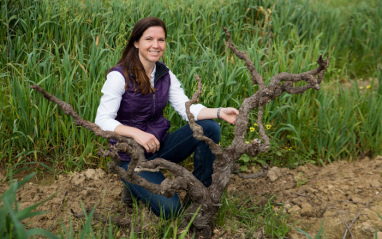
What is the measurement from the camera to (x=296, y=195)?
2.79 metres

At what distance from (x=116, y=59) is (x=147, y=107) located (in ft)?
2.98

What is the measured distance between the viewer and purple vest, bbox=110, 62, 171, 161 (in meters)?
2.31

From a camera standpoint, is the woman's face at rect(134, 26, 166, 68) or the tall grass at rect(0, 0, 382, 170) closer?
the woman's face at rect(134, 26, 166, 68)

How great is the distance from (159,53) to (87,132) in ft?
3.10

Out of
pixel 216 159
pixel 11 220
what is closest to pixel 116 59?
pixel 216 159

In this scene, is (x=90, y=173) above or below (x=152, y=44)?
below

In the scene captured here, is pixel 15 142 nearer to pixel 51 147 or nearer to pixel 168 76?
pixel 51 147

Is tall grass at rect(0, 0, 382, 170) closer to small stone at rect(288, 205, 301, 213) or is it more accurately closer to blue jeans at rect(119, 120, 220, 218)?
blue jeans at rect(119, 120, 220, 218)

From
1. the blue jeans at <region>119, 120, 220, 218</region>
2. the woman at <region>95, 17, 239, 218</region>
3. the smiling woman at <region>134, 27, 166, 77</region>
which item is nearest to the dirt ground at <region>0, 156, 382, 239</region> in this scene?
the blue jeans at <region>119, 120, 220, 218</region>

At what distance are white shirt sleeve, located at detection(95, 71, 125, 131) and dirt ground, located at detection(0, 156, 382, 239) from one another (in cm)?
52

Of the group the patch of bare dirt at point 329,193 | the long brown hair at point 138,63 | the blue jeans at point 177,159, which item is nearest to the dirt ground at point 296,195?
the patch of bare dirt at point 329,193

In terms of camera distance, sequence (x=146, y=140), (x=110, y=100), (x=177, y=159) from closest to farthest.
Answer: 1. (x=146, y=140)
2. (x=110, y=100)
3. (x=177, y=159)

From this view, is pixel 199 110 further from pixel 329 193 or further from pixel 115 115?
pixel 329 193

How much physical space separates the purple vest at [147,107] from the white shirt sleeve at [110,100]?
0.04m
